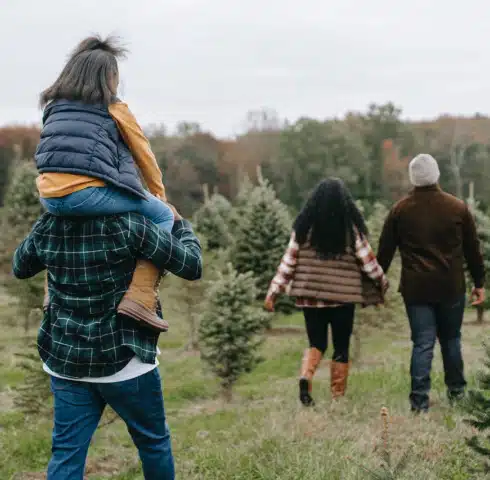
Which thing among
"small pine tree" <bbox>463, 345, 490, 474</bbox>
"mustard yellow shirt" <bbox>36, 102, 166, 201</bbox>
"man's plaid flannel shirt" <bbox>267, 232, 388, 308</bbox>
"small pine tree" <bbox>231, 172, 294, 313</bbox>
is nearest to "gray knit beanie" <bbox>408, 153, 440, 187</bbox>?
"man's plaid flannel shirt" <bbox>267, 232, 388, 308</bbox>

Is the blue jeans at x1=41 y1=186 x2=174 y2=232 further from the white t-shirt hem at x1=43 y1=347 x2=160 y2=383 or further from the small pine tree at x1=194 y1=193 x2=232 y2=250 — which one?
the small pine tree at x1=194 y1=193 x2=232 y2=250

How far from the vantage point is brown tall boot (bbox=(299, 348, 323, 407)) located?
19.6 ft

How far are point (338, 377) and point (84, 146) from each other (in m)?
4.04

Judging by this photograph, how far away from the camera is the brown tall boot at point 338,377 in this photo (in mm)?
6172

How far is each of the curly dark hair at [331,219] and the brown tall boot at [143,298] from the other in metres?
3.23

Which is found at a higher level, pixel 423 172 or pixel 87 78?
pixel 87 78

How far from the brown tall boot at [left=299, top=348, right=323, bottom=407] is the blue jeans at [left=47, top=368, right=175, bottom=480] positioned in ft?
10.5

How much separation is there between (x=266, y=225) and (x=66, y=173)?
1263 centimetres

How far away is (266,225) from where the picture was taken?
50.0 feet

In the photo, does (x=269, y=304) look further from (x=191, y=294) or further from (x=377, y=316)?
(x=191, y=294)

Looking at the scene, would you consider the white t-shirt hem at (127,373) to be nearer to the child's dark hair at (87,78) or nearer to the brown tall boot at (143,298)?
the brown tall boot at (143,298)

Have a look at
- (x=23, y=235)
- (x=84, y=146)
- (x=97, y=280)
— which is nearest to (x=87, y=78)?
(x=84, y=146)

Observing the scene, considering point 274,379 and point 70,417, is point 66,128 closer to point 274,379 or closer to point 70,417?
point 70,417

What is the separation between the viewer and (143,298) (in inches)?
109
